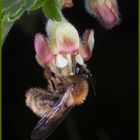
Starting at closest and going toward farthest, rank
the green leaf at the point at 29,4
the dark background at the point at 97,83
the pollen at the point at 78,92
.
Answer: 1. the green leaf at the point at 29,4
2. the pollen at the point at 78,92
3. the dark background at the point at 97,83

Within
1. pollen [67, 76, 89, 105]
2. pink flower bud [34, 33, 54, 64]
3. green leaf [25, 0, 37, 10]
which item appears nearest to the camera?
green leaf [25, 0, 37, 10]

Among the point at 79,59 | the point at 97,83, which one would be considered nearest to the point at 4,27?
the point at 79,59

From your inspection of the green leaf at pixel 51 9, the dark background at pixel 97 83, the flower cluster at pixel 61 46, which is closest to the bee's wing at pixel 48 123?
the flower cluster at pixel 61 46

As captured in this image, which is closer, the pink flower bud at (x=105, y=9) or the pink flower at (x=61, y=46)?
the pink flower at (x=61, y=46)

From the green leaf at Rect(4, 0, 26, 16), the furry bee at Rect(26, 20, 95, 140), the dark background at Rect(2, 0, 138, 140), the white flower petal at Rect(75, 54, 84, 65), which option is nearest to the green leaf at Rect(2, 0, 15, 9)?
the green leaf at Rect(4, 0, 26, 16)

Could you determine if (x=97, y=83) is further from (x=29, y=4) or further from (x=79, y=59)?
(x=29, y=4)

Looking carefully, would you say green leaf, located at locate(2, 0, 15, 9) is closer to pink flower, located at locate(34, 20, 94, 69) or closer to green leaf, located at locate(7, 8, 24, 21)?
green leaf, located at locate(7, 8, 24, 21)

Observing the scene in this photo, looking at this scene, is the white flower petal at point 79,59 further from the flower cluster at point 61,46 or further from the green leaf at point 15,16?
the green leaf at point 15,16

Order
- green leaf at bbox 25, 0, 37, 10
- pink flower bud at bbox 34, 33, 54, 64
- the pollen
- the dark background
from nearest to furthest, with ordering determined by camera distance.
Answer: green leaf at bbox 25, 0, 37, 10, pink flower bud at bbox 34, 33, 54, 64, the pollen, the dark background
